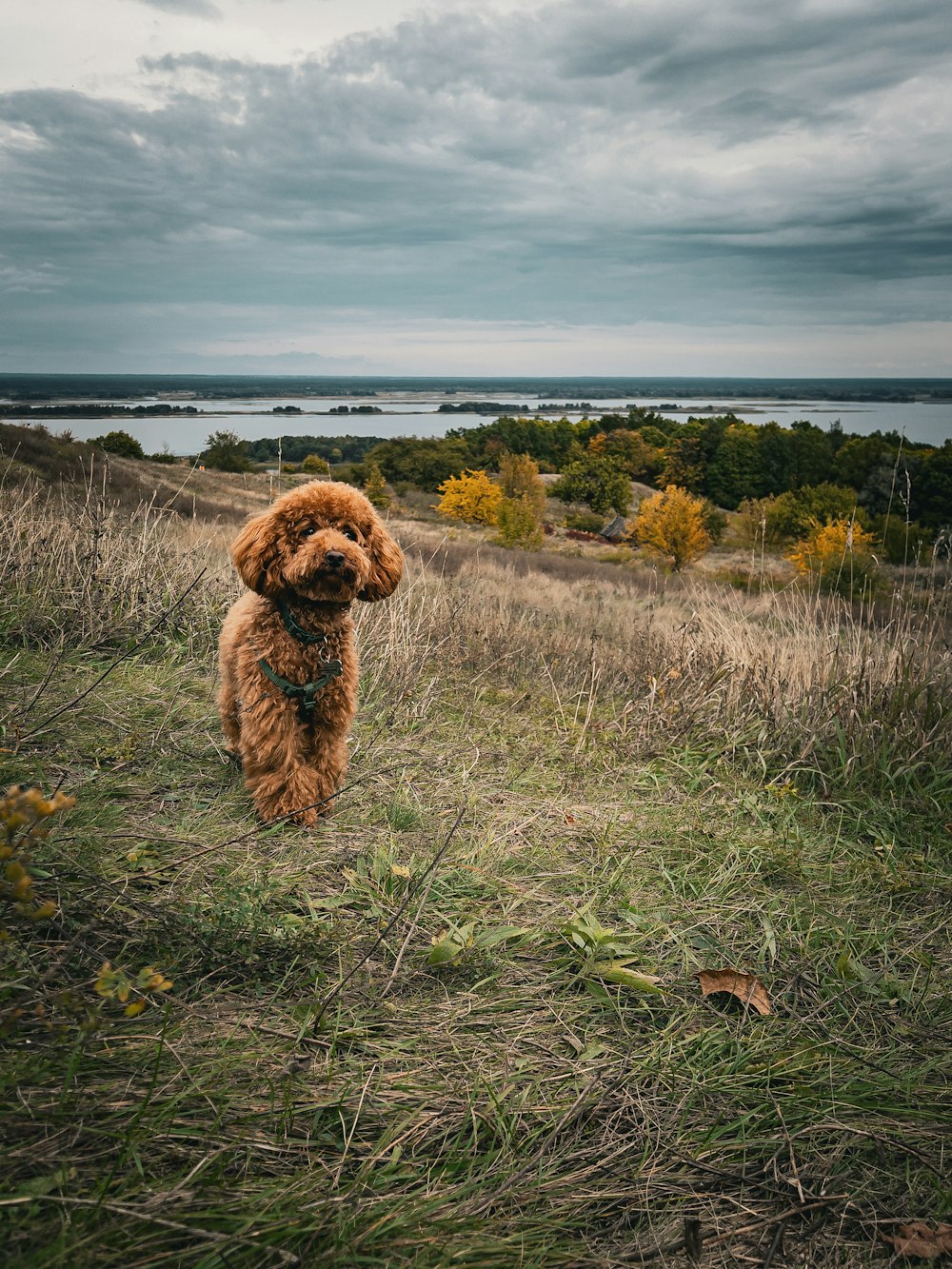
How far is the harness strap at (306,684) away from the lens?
3.52 m

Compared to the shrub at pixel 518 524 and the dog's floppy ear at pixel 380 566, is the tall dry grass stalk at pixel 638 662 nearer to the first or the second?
the dog's floppy ear at pixel 380 566

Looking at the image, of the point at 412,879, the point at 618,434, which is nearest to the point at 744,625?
the point at 412,879

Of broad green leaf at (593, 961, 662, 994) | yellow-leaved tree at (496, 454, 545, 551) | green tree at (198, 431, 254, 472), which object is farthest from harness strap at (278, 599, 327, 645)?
yellow-leaved tree at (496, 454, 545, 551)

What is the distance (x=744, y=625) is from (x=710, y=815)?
2.58 meters

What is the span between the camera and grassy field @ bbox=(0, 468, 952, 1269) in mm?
1620

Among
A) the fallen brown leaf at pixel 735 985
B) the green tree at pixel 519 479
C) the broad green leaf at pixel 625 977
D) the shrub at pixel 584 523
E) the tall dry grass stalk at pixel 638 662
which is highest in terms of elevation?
the green tree at pixel 519 479

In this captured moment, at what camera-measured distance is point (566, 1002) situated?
8.46 feet

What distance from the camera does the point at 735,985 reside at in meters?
2.72

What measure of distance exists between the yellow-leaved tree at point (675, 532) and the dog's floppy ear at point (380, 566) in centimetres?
5019

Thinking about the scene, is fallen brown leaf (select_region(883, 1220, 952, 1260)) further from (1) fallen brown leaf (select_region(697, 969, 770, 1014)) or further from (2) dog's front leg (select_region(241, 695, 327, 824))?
(2) dog's front leg (select_region(241, 695, 327, 824))

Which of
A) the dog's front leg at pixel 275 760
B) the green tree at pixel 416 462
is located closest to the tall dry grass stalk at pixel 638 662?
the dog's front leg at pixel 275 760

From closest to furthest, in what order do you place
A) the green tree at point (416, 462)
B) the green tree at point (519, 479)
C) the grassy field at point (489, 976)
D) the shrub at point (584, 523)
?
1. the grassy field at point (489, 976)
2. the green tree at point (519, 479)
3. the green tree at point (416, 462)
4. the shrub at point (584, 523)

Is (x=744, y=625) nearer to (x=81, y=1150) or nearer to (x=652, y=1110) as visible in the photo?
(x=652, y=1110)

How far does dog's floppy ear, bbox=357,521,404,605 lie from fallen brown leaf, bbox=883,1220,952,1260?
2799mm
